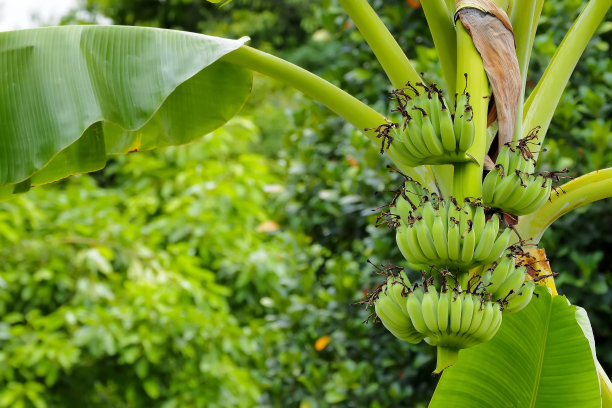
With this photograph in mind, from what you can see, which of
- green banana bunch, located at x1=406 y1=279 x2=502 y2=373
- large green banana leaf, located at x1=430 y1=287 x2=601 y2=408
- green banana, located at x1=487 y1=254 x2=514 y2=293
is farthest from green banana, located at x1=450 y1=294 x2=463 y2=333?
large green banana leaf, located at x1=430 y1=287 x2=601 y2=408

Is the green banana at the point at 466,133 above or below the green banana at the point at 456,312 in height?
above

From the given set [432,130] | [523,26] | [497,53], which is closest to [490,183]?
[432,130]

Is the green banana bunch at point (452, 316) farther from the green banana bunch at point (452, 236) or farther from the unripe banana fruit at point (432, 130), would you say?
the unripe banana fruit at point (432, 130)

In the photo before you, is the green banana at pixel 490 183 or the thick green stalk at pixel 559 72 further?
the thick green stalk at pixel 559 72

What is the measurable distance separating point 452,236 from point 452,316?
0.13m

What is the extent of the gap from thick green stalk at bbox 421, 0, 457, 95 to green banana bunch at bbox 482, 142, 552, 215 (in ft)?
0.69

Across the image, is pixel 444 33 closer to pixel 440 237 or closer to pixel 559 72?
pixel 559 72

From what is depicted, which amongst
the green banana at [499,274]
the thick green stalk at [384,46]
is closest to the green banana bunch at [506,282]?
the green banana at [499,274]

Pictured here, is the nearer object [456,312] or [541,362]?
[456,312]

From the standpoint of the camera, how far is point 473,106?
1.14m

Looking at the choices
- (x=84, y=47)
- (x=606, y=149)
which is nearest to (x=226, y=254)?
(x=606, y=149)

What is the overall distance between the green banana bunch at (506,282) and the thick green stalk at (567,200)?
14cm

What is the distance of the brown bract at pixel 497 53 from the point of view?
116 cm

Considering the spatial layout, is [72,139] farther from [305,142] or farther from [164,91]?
[305,142]
